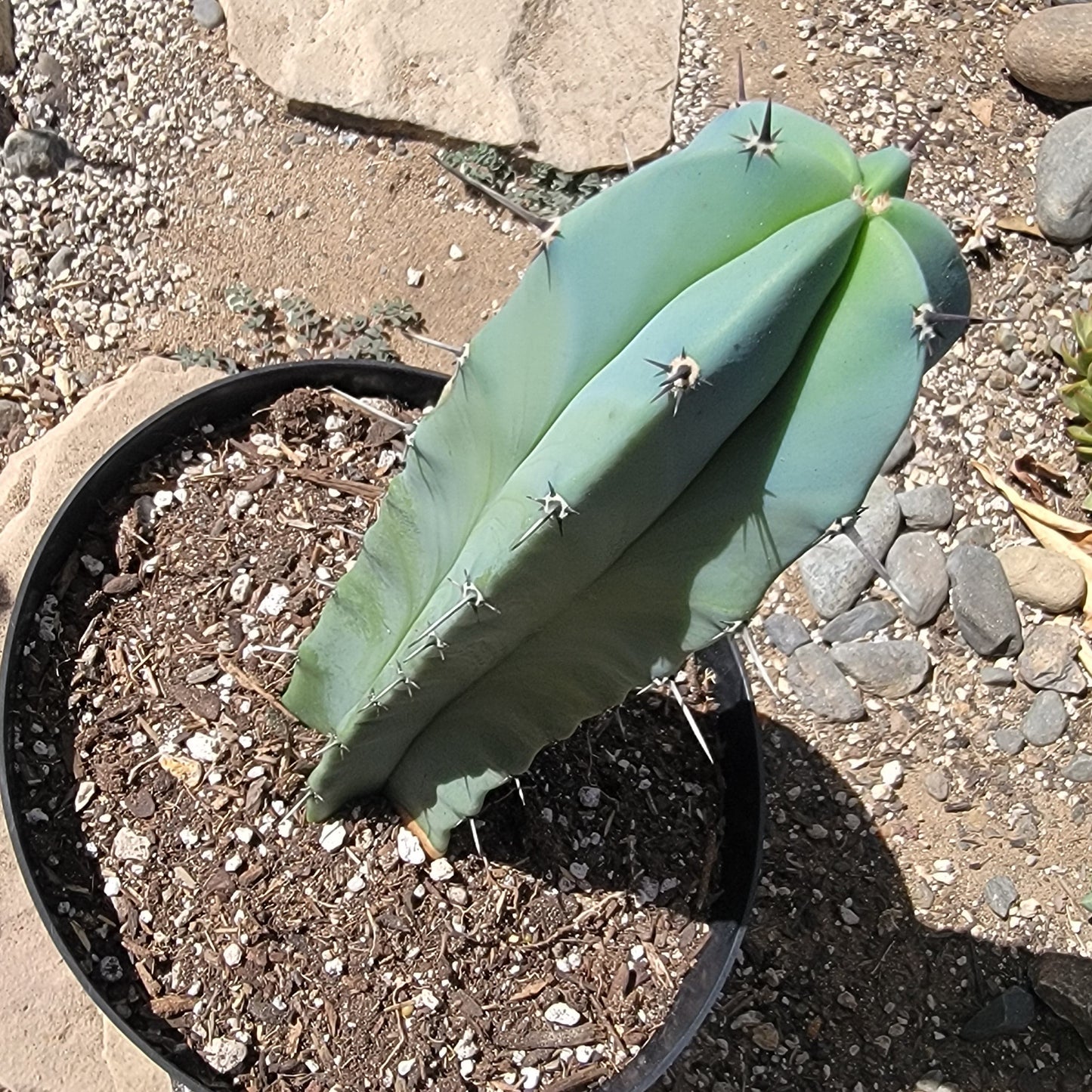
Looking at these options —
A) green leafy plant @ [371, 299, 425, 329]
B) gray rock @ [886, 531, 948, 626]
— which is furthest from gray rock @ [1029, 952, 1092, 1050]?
green leafy plant @ [371, 299, 425, 329]

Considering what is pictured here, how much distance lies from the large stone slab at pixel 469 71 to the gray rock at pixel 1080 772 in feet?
6.41

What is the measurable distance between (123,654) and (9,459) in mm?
845

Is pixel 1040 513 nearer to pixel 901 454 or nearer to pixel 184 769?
pixel 901 454

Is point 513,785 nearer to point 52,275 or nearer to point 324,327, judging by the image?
point 324,327

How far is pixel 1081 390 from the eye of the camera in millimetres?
3057

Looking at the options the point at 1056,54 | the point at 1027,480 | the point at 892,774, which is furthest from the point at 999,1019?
the point at 1056,54

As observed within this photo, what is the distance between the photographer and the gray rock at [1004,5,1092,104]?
3318 mm

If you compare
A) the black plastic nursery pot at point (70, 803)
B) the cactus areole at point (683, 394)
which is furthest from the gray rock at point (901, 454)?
the cactus areole at point (683, 394)

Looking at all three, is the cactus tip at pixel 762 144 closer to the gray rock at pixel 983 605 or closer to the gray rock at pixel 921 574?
the gray rock at pixel 921 574

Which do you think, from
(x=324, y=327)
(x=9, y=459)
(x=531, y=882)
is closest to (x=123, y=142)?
(x=324, y=327)

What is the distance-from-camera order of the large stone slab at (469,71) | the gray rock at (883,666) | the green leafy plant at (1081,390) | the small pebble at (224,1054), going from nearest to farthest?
the small pebble at (224,1054), the gray rock at (883,666), the green leafy plant at (1081,390), the large stone slab at (469,71)

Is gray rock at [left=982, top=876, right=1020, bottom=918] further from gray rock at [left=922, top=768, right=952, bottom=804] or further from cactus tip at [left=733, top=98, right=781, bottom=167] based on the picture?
cactus tip at [left=733, top=98, right=781, bottom=167]

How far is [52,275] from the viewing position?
2.91 meters

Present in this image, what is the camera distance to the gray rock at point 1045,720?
2838 mm
